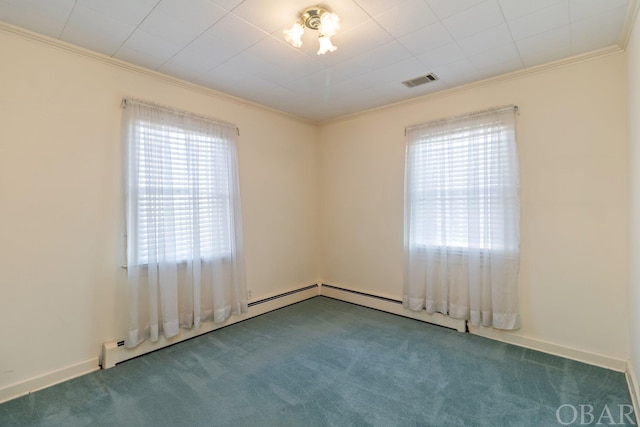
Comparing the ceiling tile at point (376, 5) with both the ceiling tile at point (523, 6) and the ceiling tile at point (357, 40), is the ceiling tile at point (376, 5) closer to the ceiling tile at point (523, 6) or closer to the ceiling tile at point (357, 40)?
the ceiling tile at point (357, 40)

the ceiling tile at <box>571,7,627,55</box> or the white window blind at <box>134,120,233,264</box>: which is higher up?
the ceiling tile at <box>571,7,627,55</box>

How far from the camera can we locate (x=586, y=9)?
1.95m

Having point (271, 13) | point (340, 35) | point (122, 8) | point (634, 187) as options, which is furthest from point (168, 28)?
point (634, 187)

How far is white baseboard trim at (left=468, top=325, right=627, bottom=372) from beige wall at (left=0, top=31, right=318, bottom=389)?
3544 millimetres

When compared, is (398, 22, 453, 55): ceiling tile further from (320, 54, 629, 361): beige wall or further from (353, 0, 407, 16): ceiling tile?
(320, 54, 629, 361): beige wall

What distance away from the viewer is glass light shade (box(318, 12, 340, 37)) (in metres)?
1.94

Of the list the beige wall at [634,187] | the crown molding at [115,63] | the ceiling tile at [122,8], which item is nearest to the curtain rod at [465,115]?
the beige wall at [634,187]

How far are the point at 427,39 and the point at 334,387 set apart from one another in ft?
9.10

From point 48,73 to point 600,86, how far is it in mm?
4478

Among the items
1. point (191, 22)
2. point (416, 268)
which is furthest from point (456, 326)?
point (191, 22)

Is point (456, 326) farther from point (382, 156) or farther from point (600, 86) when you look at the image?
point (600, 86)

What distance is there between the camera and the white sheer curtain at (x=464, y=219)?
2.90 m

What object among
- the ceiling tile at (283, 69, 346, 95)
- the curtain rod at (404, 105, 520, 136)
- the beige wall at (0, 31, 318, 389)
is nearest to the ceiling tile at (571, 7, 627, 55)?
the curtain rod at (404, 105, 520, 136)

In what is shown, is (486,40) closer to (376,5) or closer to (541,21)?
(541,21)
